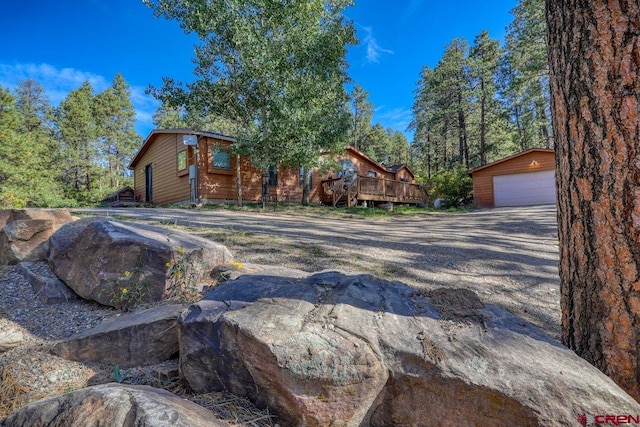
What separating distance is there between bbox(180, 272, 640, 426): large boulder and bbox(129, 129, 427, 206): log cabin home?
450 inches

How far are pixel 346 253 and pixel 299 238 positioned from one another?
42.8 inches

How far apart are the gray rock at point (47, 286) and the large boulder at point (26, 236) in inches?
10.8

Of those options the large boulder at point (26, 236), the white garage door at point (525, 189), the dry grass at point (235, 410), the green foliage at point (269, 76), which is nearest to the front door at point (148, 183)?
the green foliage at point (269, 76)

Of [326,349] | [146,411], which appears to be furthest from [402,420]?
[146,411]

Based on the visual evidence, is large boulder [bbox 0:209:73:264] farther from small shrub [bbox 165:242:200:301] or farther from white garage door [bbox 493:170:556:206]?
white garage door [bbox 493:170:556:206]

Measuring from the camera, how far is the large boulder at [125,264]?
2.41 metres

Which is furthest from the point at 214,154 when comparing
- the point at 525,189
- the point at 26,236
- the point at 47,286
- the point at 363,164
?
the point at 525,189

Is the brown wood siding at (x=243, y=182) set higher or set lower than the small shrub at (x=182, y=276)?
higher

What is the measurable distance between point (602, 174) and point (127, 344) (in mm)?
2614

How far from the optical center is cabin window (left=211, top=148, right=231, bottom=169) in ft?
41.9

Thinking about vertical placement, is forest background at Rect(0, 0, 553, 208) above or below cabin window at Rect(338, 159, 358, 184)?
above

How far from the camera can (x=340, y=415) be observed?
4.20 ft

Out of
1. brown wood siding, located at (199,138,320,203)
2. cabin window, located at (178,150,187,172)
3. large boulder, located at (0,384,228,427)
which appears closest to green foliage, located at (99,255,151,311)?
large boulder, located at (0,384,228,427)

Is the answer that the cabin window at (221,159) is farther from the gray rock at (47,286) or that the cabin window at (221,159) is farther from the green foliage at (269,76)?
the gray rock at (47,286)
